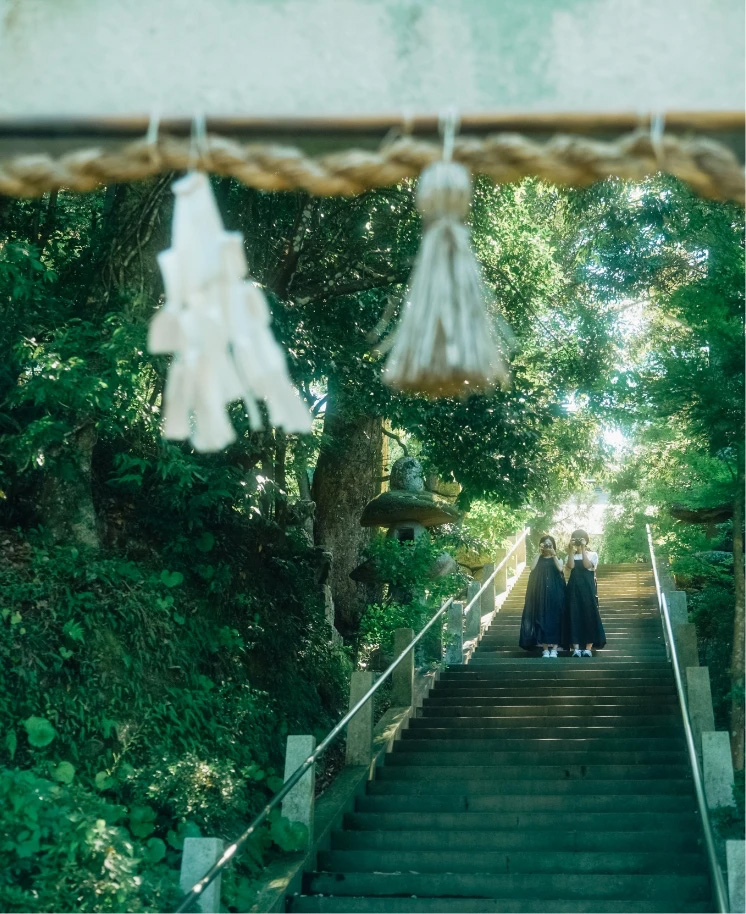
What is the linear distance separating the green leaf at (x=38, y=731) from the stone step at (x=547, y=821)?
9.03 feet

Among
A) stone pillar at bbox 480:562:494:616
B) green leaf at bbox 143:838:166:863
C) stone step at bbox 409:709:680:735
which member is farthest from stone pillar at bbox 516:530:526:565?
green leaf at bbox 143:838:166:863

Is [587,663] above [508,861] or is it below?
above

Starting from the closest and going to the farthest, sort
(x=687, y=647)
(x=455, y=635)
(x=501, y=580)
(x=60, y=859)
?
(x=60, y=859) < (x=687, y=647) < (x=455, y=635) < (x=501, y=580)

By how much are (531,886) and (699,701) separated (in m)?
3.05

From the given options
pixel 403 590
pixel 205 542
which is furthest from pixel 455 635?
pixel 205 542

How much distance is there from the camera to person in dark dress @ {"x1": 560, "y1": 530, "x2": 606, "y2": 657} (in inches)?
574

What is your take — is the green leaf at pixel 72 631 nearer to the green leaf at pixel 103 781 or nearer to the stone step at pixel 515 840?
the green leaf at pixel 103 781

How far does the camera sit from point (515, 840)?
8.91 meters

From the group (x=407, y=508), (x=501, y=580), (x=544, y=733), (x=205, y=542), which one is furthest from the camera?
(x=501, y=580)

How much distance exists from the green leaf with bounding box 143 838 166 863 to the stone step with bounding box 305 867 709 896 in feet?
3.96

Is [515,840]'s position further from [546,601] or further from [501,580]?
[501,580]

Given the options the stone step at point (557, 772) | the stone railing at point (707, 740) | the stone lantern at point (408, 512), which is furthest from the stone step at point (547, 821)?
the stone lantern at point (408, 512)

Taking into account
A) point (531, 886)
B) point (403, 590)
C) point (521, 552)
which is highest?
point (521, 552)

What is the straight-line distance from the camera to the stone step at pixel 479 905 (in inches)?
300
